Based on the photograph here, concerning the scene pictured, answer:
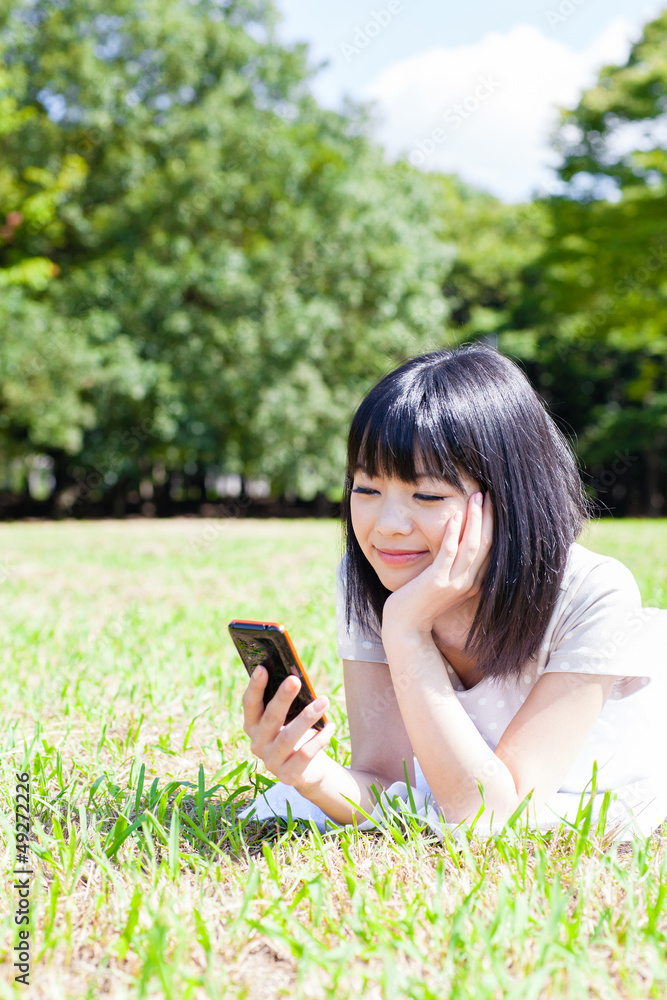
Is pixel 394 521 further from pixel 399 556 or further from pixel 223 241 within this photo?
pixel 223 241

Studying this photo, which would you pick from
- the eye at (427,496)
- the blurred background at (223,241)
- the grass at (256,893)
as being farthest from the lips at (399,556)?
the blurred background at (223,241)

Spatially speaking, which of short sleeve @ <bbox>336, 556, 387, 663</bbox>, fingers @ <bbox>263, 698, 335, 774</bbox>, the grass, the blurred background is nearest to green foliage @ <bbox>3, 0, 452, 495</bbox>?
the blurred background

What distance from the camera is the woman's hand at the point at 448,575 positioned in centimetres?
167

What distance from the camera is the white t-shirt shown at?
172 cm

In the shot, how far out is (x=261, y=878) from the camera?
5.49 feet

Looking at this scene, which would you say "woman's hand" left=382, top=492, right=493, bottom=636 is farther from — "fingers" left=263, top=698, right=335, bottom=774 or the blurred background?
the blurred background

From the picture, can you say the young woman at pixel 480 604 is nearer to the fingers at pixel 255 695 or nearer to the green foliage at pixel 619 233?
the fingers at pixel 255 695

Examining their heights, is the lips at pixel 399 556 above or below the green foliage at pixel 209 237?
below

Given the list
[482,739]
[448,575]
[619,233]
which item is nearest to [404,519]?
[448,575]

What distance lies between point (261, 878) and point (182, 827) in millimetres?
386

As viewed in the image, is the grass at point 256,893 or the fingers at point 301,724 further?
the fingers at point 301,724

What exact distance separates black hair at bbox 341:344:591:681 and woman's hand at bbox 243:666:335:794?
1.40 ft

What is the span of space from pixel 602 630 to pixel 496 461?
434 mm

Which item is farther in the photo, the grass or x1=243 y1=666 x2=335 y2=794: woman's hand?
x1=243 y1=666 x2=335 y2=794: woman's hand
